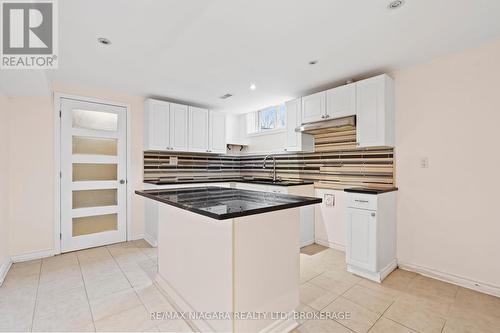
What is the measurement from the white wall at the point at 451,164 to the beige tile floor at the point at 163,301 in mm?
308

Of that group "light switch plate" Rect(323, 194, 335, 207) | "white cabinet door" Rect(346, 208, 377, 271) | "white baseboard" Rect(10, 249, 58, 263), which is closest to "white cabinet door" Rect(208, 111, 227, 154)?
"light switch plate" Rect(323, 194, 335, 207)

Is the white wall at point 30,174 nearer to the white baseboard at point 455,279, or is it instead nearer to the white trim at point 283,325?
the white trim at point 283,325

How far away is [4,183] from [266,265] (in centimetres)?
324

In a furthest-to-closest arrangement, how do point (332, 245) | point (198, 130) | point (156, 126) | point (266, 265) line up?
point (198, 130), point (156, 126), point (332, 245), point (266, 265)

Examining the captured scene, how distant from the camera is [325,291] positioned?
2.19 m

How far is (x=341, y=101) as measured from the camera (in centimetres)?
294

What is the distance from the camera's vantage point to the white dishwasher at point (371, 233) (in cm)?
242

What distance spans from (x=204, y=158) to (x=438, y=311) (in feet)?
12.9

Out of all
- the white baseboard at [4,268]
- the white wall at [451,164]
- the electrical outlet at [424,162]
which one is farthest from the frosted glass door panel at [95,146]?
the electrical outlet at [424,162]

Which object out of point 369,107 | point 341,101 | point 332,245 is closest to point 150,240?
point 332,245

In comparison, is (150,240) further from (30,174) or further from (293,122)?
(293,122)

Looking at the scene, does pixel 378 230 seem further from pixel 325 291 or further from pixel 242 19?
pixel 242 19

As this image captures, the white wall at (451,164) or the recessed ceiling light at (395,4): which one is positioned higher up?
the recessed ceiling light at (395,4)

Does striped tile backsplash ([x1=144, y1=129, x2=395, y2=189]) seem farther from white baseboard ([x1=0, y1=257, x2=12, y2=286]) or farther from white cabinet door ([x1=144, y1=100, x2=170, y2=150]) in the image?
white baseboard ([x1=0, y1=257, x2=12, y2=286])
